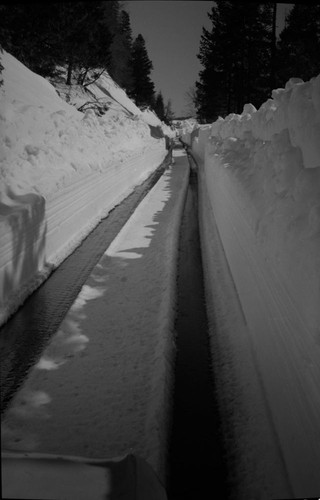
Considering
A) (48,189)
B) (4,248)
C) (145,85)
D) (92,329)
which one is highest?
(145,85)

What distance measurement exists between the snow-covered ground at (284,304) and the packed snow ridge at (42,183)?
2.78m

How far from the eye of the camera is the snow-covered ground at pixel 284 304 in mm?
2105

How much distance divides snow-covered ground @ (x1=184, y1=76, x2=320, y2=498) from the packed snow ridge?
9.12ft

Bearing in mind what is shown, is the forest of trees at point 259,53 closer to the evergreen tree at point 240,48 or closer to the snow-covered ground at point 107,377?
the evergreen tree at point 240,48

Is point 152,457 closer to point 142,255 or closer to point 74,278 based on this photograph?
point 74,278

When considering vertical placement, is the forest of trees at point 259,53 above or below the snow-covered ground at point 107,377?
above

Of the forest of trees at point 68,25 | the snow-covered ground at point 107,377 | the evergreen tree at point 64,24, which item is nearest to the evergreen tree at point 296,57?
the forest of trees at point 68,25

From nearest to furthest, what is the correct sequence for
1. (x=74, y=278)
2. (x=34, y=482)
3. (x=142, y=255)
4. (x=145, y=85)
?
(x=34, y=482) → (x=74, y=278) → (x=142, y=255) → (x=145, y=85)

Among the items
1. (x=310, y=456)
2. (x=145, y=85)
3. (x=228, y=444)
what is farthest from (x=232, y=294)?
(x=145, y=85)

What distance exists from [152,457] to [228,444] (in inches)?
24.9

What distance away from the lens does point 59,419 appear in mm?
2494

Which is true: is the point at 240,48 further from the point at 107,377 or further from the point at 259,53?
the point at 107,377

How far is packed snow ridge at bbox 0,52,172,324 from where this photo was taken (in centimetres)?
438

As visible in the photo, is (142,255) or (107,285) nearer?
(107,285)
